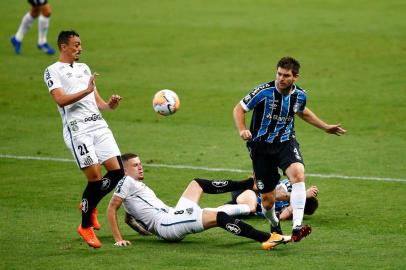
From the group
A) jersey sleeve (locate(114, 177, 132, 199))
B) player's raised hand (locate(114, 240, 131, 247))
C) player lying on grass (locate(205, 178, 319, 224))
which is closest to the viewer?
player's raised hand (locate(114, 240, 131, 247))

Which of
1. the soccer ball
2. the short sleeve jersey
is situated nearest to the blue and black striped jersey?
the short sleeve jersey

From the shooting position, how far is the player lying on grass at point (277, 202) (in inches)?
506

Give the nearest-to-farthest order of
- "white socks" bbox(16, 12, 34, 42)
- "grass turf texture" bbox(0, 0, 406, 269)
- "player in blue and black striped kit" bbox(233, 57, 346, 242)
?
1. "grass turf texture" bbox(0, 0, 406, 269)
2. "player in blue and black striped kit" bbox(233, 57, 346, 242)
3. "white socks" bbox(16, 12, 34, 42)

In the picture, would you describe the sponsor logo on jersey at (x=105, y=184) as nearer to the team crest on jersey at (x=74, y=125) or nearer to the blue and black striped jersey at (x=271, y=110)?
the team crest on jersey at (x=74, y=125)

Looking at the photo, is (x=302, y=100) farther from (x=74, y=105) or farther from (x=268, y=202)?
(x=74, y=105)

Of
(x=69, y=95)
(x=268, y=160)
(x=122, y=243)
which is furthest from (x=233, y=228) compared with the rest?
(x=69, y=95)

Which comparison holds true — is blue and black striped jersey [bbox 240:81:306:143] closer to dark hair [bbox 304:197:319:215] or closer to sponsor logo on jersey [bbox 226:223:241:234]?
sponsor logo on jersey [bbox 226:223:241:234]

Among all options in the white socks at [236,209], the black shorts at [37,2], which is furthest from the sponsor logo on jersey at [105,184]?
the black shorts at [37,2]

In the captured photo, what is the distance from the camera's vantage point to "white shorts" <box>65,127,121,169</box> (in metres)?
11.9

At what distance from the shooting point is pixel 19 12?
32594mm

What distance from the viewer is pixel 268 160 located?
11852mm

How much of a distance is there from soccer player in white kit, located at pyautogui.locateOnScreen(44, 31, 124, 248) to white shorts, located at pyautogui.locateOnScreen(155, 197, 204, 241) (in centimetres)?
85

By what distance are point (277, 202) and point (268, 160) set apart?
1.69 metres

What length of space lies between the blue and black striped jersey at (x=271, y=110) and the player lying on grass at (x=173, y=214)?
0.96 m
